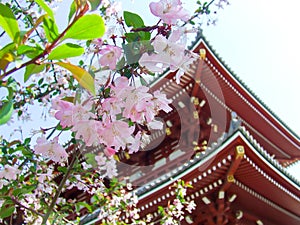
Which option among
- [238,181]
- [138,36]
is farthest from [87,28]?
[238,181]

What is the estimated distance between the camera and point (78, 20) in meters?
0.64

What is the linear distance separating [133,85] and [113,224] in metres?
2.81

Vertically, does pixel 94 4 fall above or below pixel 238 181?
below

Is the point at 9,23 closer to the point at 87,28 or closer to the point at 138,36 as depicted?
the point at 87,28

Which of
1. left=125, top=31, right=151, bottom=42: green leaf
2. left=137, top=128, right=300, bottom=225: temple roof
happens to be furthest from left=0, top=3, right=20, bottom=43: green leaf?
left=137, top=128, right=300, bottom=225: temple roof

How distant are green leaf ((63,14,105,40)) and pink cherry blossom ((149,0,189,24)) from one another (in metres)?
0.20

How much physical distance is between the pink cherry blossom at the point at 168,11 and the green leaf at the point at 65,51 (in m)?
0.22

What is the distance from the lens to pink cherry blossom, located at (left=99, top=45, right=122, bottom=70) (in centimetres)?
80

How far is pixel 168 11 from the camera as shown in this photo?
0.80m

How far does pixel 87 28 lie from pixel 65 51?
7 centimetres

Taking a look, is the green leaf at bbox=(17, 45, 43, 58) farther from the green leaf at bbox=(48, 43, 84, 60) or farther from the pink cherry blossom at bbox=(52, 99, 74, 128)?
the pink cherry blossom at bbox=(52, 99, 74, 128)

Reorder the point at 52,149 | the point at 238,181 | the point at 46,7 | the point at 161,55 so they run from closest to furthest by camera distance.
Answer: the point at 46,7 → the point at 161,55 → the point at 52,149 → the point at 238,181

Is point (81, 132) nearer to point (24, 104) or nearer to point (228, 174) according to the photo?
point (24, 104)

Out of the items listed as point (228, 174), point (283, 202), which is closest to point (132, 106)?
point (228, 174)
